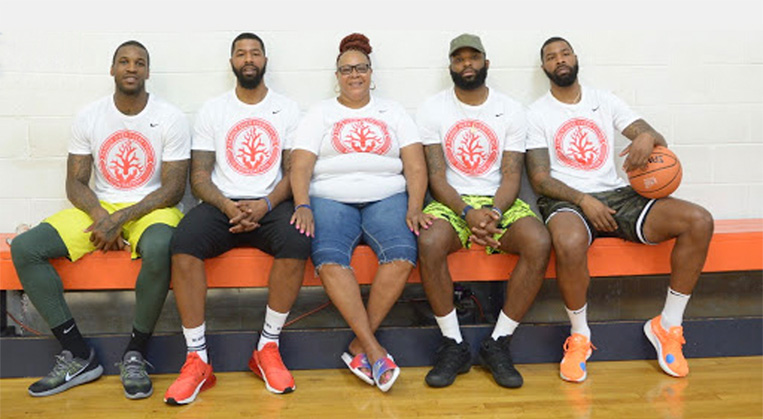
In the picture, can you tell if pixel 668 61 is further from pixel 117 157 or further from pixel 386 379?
pixel 117 157

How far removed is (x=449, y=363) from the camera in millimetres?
2662

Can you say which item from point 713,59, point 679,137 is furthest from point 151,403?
point 713,59

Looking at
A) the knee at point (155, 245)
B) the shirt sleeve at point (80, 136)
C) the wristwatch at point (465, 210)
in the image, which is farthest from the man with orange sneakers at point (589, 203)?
the shirt sleeve at point (80, 136)

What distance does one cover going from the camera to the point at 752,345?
116 inches

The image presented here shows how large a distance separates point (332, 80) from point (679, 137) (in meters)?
1.76

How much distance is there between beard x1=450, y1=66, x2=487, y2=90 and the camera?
10.0 ft

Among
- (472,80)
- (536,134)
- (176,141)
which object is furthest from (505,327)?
(176,141)

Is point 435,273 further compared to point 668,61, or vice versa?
point 668,61

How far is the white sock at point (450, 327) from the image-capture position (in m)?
2.75

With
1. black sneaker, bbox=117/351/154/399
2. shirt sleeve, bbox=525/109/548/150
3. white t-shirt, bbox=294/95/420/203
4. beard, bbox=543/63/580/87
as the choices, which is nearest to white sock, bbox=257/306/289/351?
black sneaker, bbox=117/351/154/399

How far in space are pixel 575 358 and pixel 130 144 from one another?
2082 millimetres

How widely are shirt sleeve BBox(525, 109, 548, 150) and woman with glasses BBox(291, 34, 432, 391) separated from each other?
53 cm

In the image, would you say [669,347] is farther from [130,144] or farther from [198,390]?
[130,144]

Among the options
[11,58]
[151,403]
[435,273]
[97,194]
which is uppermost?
[11,58]
